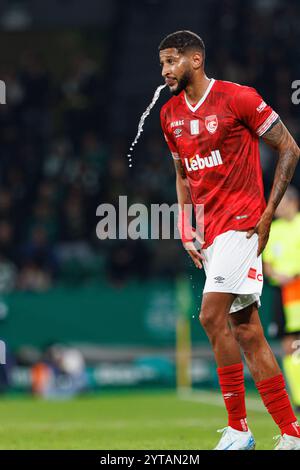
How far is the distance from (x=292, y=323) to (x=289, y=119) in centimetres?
685

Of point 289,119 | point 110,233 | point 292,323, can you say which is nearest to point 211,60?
point 289,119

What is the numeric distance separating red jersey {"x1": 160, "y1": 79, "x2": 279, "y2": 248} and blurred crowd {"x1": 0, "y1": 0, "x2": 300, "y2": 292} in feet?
31.2

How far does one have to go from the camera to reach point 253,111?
6.65 meters

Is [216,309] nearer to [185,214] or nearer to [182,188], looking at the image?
[185,214]

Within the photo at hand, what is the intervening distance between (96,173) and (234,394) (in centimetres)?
1222

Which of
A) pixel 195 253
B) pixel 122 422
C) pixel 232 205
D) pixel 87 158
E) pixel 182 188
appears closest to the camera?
pixel 232 205

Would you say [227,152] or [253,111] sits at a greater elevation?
[253,111]

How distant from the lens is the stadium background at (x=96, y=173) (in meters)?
16.0

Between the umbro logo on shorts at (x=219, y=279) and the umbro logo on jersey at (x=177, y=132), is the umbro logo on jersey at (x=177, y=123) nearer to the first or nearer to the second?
the umbro logo on jersey at (x=177, y=132)

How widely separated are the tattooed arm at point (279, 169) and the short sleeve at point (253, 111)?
0.04 m

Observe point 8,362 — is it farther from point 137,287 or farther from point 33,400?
point 137,287
